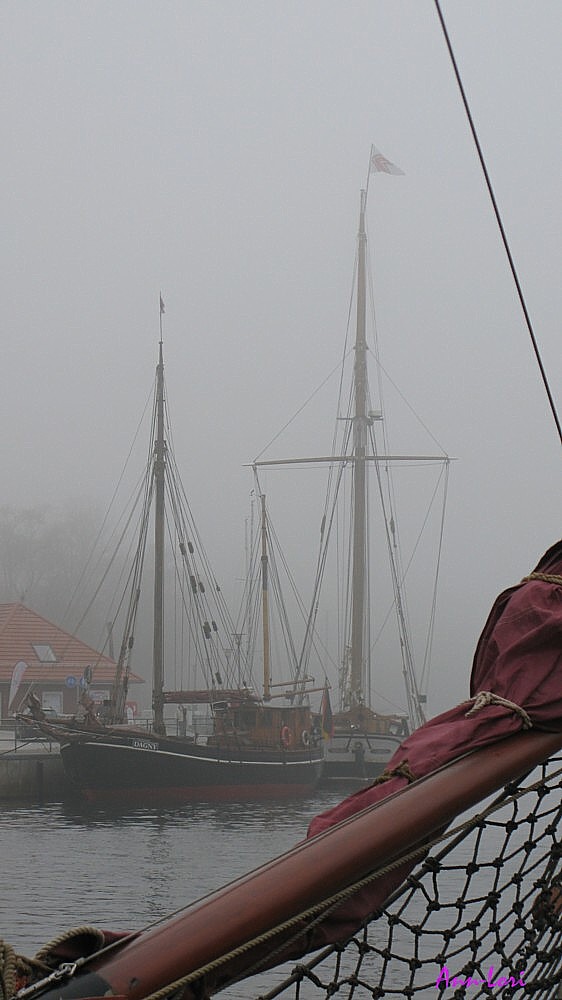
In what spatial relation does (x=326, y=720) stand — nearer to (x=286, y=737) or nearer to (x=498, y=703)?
(x=286, y=737)

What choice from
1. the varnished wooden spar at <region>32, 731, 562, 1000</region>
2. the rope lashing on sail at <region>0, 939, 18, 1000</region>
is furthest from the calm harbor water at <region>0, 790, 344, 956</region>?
the rope lashing on sail at <region>0, 939, 18, 1000</region>

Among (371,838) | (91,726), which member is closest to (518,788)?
(371,838)

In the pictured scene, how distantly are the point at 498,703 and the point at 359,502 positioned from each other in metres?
36.3

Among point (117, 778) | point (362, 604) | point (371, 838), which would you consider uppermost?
point (362, 604)

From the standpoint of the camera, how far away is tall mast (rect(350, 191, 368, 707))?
36.4 m

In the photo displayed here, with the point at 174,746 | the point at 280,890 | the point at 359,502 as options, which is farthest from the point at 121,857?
the point at 280,890

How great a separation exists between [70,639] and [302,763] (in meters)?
11.3

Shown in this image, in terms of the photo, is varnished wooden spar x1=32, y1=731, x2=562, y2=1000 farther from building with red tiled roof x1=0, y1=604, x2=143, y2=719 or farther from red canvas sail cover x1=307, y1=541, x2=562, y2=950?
building with red tiled roof x1=0, y1=604, x2=143, y2=719

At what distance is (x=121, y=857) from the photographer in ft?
68.2

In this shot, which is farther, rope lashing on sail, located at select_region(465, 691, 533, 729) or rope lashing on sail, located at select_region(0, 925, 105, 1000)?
rope lashing on sail, located at select_region(465, 691, 533, 729)

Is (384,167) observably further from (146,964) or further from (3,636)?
(146,964)

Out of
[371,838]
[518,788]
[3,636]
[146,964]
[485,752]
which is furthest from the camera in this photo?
[3,636]

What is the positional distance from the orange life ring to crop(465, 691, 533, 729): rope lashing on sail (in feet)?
105

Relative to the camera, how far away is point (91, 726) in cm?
2889
